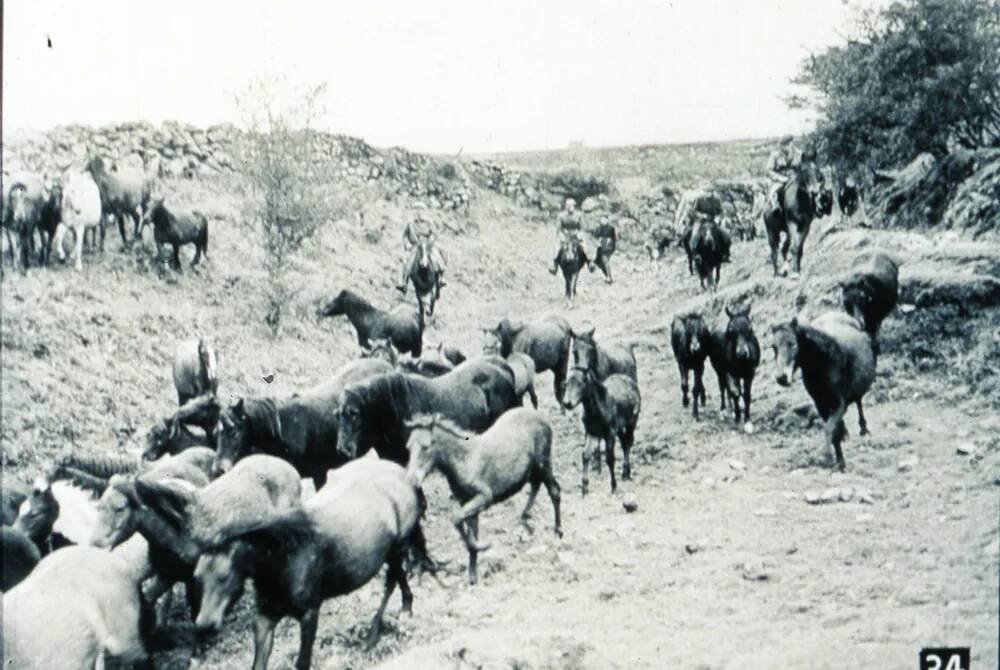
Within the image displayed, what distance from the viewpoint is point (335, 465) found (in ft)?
23.6

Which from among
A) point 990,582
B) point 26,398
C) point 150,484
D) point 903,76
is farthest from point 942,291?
point 26,398

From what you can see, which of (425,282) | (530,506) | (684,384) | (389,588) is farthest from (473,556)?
(425,282)

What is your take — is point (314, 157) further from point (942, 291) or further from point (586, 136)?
point (942, 291)

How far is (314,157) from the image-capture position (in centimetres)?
867

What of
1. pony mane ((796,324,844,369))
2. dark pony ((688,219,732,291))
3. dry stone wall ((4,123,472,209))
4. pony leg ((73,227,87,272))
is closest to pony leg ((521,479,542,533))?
pony mane ((796,324,844,369))

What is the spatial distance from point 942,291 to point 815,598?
3.31 m

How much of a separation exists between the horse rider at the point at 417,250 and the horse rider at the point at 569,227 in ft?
5.37

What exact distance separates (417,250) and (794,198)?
156 inches

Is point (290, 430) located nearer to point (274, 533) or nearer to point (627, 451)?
point (274, 533)

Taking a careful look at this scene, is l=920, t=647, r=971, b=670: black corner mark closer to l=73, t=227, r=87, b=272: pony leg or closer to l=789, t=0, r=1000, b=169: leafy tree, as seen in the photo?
l=789, t=0, r=1000, b=169: leafy tree

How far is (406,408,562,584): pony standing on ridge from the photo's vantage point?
615cm

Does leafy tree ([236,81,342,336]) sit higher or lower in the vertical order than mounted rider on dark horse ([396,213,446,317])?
higher

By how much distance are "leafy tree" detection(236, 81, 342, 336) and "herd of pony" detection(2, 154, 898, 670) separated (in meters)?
0.54

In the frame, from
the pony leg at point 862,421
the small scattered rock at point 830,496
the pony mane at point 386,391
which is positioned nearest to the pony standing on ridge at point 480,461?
the pony mane at point 386,391
